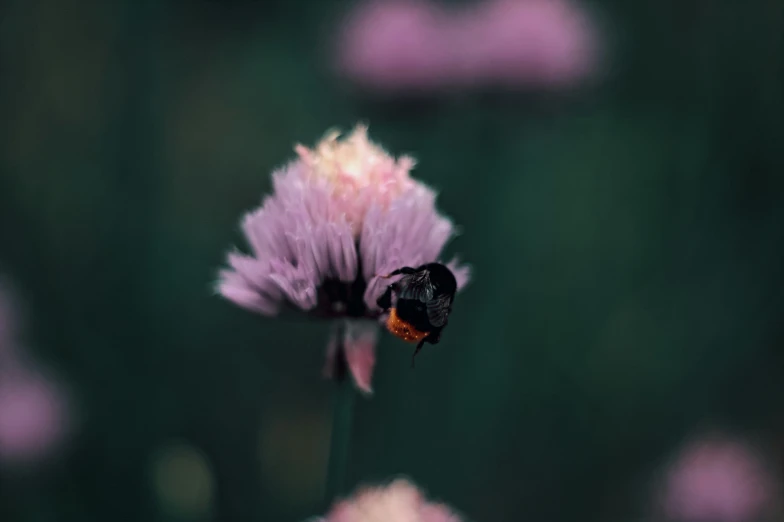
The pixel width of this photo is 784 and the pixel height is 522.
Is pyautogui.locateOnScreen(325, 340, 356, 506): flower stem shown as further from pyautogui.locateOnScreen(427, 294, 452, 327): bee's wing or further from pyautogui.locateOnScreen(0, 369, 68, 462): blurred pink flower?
pyautogui.locateOnScreen(0, 369, 68, 462): blurred pink flower

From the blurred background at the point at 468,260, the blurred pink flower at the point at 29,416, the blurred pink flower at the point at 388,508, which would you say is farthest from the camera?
the blurred background at the point at 468,260

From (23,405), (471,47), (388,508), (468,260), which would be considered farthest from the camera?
(468,260)

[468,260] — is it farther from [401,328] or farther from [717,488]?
Result: [401,328]

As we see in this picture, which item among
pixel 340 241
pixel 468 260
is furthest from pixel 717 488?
pixel 340 241

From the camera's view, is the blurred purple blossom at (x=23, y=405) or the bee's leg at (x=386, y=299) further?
the blurred purple blossom at (x=23, y=405)

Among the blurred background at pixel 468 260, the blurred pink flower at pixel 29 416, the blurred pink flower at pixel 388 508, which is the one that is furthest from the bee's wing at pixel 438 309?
the blurred pink flower at pixel 29 416

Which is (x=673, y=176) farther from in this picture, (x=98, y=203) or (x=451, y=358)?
(x=98, y=203)

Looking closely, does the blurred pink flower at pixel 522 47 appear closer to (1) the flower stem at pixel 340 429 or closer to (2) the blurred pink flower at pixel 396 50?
(2) the blurred pink flower at pixel 396 50
